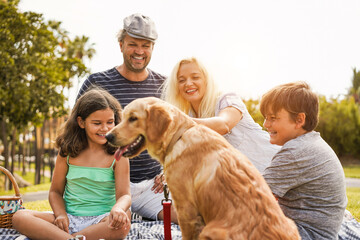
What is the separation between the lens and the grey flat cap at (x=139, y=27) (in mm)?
5285

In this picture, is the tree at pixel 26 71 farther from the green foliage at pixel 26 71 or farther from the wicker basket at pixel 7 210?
the wicker basket at pixel 7 210

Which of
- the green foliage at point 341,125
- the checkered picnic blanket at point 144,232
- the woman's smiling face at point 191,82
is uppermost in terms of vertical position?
the woman's smiling face at point 191,82

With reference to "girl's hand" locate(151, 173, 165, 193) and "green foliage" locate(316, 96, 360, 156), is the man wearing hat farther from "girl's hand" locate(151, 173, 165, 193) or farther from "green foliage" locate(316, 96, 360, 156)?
"green foliage" locate(316, 96, 360, 156)

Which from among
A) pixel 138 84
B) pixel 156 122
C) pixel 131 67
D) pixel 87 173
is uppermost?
pixel 131 67

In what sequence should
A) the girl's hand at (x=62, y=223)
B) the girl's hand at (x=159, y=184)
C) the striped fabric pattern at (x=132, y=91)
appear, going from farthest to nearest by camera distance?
the striped fabric pattern at (x=132, y=91), the girl's hand at (x=159, y=184), the girl's hand at (x=62, y=223)

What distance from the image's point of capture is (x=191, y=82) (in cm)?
454

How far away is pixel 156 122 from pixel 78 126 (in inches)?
81.7

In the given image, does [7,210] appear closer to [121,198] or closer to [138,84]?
[121,198]

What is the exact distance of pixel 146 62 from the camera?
18.5ft

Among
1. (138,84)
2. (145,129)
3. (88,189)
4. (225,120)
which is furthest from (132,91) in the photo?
(145,129)

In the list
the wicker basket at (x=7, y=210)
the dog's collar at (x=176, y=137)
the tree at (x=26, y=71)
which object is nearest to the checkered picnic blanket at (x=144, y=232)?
the wicker basket at (x=7, y=210)

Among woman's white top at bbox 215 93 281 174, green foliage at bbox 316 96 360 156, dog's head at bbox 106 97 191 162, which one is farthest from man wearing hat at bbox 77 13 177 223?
green foliage at bbox 316 96 360 156

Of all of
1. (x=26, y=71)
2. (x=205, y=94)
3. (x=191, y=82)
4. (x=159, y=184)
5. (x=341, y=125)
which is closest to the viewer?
(x=191, y=82)

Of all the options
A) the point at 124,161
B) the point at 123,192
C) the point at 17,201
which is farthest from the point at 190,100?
the point at 17,201
